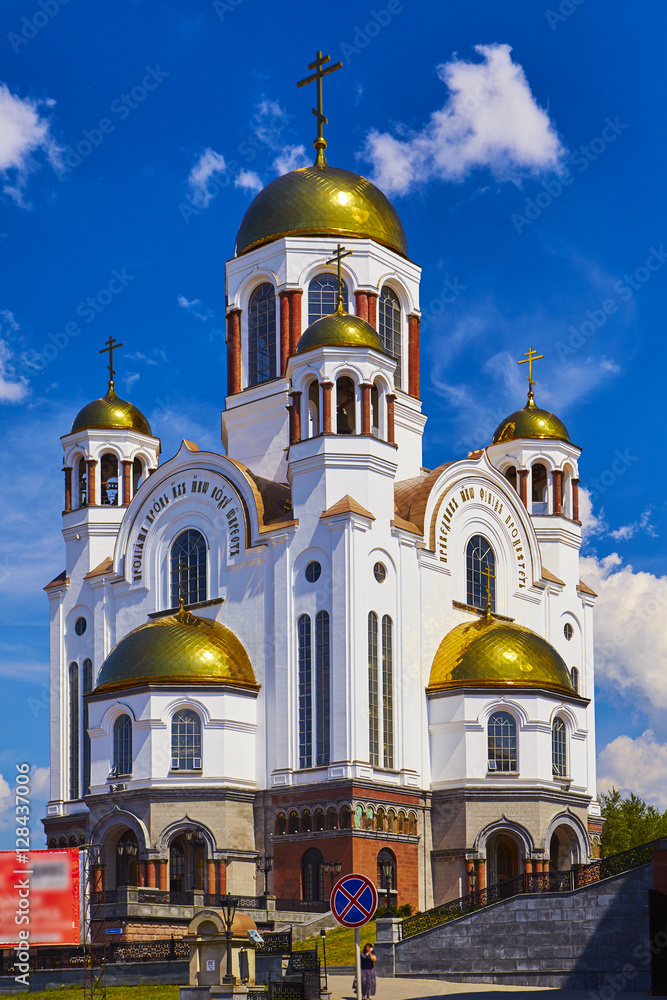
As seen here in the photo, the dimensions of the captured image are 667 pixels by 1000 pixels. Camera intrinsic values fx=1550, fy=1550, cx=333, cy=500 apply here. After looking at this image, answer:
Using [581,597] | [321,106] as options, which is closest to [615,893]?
[581,597]

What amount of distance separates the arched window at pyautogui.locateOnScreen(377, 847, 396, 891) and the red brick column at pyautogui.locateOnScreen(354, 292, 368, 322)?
15442 millimetres

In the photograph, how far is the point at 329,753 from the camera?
122 ft

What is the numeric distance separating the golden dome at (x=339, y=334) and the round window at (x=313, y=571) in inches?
222

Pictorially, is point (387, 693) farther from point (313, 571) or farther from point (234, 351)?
point (234, 351)

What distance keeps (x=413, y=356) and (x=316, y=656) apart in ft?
39.6

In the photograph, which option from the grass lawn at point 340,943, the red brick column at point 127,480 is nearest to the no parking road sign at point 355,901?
the grass lawn at point 340,943

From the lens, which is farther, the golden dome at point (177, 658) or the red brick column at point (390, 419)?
the red brick column at point (390, 419)

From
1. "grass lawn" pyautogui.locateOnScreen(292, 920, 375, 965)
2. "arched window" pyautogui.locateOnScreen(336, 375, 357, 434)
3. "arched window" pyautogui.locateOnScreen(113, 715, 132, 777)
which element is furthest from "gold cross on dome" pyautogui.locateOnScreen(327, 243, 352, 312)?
"grass lawn" pyautogui.locateOnScreen(292, 920, 375, 965)

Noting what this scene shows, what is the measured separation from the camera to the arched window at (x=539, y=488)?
47781 mm

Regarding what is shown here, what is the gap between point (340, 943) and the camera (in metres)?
32.7

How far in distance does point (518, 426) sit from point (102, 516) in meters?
13.0

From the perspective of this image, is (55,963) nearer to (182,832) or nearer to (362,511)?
(182,832)

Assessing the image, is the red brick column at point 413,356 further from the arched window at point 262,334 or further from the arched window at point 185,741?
the arched window at point 185,741

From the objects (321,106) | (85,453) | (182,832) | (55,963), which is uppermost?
(321,106)
